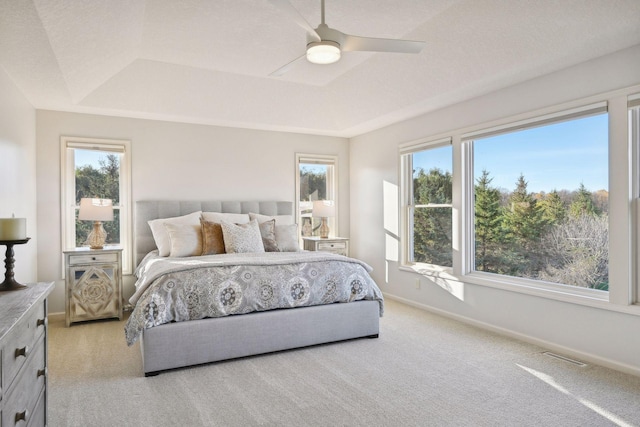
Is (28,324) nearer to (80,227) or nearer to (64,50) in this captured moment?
(64,50)

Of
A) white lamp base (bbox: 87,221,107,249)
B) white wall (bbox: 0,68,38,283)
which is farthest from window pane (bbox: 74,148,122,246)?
A: white wall (bbox: 0,68,38,283)

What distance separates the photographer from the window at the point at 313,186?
629 centimetres

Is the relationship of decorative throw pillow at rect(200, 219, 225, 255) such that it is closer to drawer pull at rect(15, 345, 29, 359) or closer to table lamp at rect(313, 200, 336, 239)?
table lamp at rect(313, 200, 336, 239)

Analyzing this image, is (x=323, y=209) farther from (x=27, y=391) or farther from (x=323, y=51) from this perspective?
(x=27, y=391)

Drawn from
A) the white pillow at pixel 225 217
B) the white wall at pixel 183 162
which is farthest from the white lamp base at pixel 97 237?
the white pillow at pixel 225 217

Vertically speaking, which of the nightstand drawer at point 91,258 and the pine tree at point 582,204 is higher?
the pine tree at point 582,204

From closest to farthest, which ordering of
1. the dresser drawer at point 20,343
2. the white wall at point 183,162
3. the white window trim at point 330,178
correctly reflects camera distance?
the dresser drawer at point 20,343 → the white wall at point 183,162 → the white window trim at point 330,178

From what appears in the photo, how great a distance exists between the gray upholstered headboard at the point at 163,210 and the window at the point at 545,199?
296cm

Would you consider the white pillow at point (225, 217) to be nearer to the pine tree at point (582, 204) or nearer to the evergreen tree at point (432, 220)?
the evergreen tree at point (432, 220)

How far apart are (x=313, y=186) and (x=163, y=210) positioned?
229 cm

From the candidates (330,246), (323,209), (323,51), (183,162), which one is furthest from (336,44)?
(330,246)

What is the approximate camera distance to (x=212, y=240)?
4.49m

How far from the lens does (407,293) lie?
17.6 feet

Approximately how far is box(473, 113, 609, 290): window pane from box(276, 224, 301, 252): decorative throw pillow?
2.13 m
